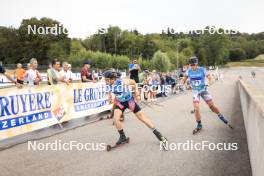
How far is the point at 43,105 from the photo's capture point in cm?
933

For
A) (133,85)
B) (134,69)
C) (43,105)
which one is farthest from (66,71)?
(133,85)

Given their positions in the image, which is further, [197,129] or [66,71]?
[66,71]

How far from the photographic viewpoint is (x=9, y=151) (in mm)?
7039

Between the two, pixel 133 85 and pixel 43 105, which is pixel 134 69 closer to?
pixel 43 105

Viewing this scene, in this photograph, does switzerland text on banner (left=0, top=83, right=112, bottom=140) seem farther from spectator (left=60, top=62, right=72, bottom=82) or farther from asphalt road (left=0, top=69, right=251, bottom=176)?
spectator (left=60, top=62, right=72, bottom=82)

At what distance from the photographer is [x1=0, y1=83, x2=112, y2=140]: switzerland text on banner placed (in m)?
7.96

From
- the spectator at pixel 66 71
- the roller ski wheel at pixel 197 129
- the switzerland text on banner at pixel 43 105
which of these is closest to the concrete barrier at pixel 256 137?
the roller ski wheel at pixel 197 129

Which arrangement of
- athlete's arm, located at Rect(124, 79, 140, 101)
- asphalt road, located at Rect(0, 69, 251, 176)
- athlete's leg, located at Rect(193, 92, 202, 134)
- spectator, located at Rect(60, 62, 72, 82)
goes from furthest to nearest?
spectator, located at Rect(60, 62, 72, 82) → athlete's leg, located at Rect(193, 92, 202, 134) → athlete's arm, located at Rect(124, 79, 140, 101) → asphalt road, located at Rect(0, 69, 251, 176)

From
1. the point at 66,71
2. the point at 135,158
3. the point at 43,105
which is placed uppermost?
the point at 66,71

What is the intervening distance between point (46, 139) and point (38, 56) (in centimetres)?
8894

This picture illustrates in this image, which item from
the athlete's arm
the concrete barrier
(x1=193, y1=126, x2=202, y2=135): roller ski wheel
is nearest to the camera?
the concrete barrier

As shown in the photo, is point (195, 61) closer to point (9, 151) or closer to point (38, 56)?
point (9, 151)

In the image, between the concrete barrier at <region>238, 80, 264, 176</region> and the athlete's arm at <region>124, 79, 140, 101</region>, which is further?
the athlete's arm at <region>124, 79, 140, 101</region>

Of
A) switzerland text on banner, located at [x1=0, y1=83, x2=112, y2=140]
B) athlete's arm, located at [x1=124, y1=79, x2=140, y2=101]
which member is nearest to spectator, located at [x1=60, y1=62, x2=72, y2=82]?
switzerland text on banner, located at [x1=0, y1=83, x2=112, y2=140]
